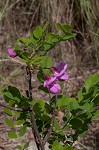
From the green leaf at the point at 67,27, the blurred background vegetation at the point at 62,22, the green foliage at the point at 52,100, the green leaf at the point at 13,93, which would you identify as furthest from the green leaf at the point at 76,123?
the blurred background vegetation at the point at 62,22

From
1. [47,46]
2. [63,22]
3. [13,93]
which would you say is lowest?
[63,22]

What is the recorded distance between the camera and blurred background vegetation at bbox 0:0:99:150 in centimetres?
310

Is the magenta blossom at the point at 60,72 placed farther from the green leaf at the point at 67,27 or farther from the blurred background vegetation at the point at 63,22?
the blurred background vegetation at the point at 63,22

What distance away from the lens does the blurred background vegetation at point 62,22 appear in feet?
10.2

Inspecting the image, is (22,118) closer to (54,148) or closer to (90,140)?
(54,148)

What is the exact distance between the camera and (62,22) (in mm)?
3250

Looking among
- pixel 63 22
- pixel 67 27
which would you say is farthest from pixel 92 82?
pixel 63 22

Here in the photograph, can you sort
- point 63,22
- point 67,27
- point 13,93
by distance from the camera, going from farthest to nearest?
point 63,22 → point 13,93 → point 67,27

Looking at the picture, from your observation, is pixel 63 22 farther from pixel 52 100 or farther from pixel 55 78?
pixel 55 78

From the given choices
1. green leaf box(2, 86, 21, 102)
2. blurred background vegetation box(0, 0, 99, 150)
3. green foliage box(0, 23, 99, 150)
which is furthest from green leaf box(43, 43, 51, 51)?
blurred background vegetation box(0, 0, 99, 150)

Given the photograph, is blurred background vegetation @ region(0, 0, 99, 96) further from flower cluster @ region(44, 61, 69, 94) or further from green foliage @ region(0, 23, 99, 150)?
flower cluster @ region(44, 61, 69, 94)

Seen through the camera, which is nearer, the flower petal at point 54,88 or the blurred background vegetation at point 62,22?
the flower petal at point 54,88

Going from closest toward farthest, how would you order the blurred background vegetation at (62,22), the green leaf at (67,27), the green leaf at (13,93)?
the green leaf at (67,27)
the green leaf at (13,93)
the blurred background vegetation at (62,22)

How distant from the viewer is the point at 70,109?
42.7 inches
